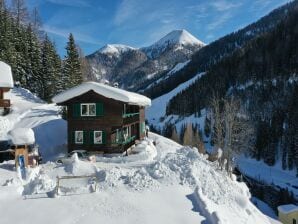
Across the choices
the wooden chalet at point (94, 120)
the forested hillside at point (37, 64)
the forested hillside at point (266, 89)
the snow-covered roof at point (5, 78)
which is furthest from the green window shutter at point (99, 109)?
the forested hillside at point (266, 89)

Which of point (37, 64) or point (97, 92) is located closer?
point (97, 92)

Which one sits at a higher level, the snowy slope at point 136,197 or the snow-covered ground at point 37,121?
the snow-covered ground at point 37,121

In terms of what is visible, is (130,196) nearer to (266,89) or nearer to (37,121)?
(37,121)

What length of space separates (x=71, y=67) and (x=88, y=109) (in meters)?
33.1

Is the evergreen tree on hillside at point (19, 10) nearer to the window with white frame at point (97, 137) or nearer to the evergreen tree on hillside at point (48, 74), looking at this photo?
the evergreen tree on hillside at point (48, 74)

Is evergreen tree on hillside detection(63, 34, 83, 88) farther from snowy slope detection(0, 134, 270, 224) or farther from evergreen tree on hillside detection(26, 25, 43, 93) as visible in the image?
snowy slope detection(0, 134, 270, 224)

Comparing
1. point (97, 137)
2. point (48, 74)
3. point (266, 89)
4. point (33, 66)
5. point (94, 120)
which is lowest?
point (97, 137)

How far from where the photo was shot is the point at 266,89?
476 feet

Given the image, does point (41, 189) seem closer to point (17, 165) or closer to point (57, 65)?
point (17, 165)

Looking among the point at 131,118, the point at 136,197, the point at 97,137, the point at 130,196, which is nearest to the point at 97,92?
the point at 97,137

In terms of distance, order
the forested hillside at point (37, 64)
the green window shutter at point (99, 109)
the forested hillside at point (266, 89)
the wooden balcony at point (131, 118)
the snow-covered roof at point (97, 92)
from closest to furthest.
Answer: the snow-covered roof at point (97, 92), the green window shutter at point (99, 109), the wooden balcony at point (131, 118), the forested hillside at point (37, 64), the forested hillside at point (266, 89)

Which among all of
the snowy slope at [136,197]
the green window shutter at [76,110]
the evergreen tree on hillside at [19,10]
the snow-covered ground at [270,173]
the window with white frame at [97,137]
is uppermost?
the evergreen tree on hillside at [19,10]

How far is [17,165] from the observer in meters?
26.0

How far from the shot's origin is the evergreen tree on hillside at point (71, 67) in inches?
2557
